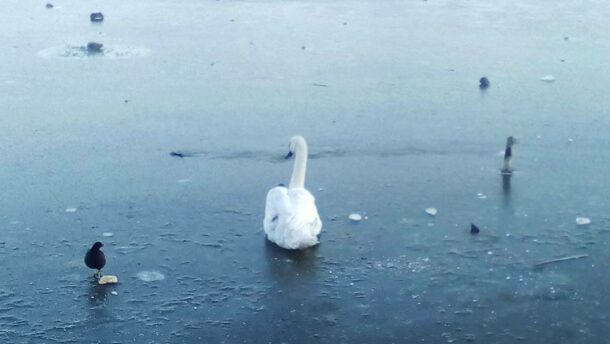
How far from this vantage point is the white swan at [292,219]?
45.3 feet

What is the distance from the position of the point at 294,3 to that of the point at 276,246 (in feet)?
76.1

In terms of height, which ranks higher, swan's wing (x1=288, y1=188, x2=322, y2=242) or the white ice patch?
swan's wing (x1=288, y1=188, x2=322, y2=242)

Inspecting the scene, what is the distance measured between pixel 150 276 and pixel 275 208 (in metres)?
2.37

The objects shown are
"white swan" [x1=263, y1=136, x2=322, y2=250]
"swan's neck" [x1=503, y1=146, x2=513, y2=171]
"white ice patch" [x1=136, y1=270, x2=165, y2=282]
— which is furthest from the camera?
"swan's neck" [x1=503, y1=146, x2=513, y2=171]

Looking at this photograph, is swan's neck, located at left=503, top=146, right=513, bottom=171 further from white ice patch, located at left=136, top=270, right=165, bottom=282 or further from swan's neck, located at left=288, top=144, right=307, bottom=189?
white ice patch, located at left=136, top=270, right=165, bottom=282

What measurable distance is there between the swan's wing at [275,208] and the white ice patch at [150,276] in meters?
2.02

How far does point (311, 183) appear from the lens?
54.4 ft

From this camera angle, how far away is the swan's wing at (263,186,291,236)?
14.1 m

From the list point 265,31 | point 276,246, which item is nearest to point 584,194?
point 276,246

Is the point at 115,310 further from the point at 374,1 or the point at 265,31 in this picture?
the point at 374,1

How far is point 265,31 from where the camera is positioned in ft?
99.1

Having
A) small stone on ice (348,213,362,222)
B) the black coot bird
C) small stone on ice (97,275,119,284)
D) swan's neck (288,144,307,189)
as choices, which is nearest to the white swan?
swan's neck (288,144,307,189)

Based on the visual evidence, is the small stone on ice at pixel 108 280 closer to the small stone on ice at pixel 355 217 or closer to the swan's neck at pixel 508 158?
the small stone on ice at pixel 355 217

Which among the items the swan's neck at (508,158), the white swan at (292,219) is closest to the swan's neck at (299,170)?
the white swan at (292,219)
